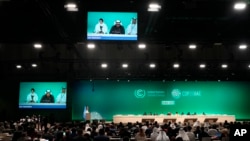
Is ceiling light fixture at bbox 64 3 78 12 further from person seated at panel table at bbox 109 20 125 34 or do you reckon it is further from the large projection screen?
the large projection screen

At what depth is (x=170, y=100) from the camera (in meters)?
26.8

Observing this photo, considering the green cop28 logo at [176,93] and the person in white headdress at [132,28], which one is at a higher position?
the person in white headdress at [132,28]

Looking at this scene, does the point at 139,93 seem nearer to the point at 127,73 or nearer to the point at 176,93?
the point at 127,73

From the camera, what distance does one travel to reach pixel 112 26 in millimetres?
9422

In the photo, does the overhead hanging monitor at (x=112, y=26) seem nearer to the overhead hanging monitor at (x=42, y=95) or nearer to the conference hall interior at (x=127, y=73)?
the conference hall interior at (x=127, y=73)

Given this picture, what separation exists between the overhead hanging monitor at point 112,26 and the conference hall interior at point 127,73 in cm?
361

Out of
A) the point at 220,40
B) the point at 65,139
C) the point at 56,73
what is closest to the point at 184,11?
the point at 220,40

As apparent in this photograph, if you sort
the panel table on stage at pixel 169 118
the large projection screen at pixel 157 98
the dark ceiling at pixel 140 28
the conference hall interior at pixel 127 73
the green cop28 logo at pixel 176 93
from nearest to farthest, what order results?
the dark ceiling at pixel 140 28 < the conference hall interior at pixel 127 73 < the panel table on stage at pixel 169 118 < the large projection screen at pixel 157 98 < the green cop28 logo at pixel 176 93

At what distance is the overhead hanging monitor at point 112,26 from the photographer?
9422 millimetres

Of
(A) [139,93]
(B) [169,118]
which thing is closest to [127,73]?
(A) [139,93]

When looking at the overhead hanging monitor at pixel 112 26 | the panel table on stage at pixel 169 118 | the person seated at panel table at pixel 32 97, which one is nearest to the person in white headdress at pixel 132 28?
the overhead hanging monitor at pixel 112 26

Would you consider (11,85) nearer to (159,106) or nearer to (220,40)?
(159,106)

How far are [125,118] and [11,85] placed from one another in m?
9.60

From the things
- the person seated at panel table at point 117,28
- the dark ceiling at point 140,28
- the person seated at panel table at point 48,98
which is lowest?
the person seated at panel table at point 48,98
